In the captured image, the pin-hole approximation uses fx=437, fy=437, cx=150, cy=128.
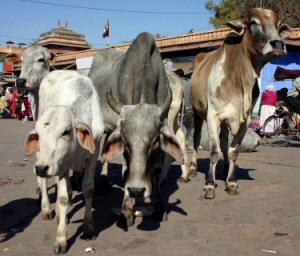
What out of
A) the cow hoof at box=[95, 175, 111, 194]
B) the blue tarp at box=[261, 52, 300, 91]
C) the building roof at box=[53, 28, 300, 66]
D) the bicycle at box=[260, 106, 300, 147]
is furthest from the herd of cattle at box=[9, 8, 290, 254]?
the blue tarp at box=[261, 52, 300, 91]

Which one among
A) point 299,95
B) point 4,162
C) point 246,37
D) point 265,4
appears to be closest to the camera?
point 246,37

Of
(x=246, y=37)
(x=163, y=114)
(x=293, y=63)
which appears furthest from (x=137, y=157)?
(x=293, y=63)

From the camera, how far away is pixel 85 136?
370 centimetres

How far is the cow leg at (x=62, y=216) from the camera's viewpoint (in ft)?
12.0

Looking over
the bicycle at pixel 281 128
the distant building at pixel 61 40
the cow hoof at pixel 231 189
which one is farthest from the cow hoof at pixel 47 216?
the distant building at pixel 61 40

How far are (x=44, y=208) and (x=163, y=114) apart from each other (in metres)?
1.68

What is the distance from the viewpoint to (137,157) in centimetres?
372

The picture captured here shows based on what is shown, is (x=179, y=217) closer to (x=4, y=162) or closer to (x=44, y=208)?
(x=44, y=208)

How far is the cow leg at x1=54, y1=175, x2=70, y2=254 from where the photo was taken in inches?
144

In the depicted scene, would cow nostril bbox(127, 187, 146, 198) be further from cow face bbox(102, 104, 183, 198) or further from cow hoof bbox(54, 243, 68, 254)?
cow hoof bbox(54, 243, 68, 254)

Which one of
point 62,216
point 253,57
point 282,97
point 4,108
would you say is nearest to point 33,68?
point 62,216

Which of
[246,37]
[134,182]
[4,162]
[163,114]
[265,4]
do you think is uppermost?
[265,4]

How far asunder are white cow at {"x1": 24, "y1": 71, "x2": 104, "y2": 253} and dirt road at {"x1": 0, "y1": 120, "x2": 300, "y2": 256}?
0.99 ft

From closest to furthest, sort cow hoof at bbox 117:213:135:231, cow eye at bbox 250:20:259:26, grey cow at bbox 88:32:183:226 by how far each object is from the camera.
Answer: grey cow at bbox 88:32:183:226, cow hoof at bbox 117:213:135:231, cow eye at bbox 250:20:259:26
